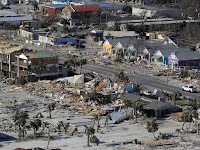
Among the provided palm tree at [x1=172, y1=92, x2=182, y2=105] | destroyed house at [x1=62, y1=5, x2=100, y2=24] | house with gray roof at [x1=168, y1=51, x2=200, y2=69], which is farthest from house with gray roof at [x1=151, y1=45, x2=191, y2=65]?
destroyed house at [x1=62, y1=5, x2=100, y2=24]

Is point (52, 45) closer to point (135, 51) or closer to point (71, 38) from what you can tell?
point (71, 38)

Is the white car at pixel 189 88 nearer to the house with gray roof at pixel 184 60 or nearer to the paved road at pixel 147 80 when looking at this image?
the paved road at pixel 147 80

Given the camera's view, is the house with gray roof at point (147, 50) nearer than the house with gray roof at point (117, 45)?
Yes

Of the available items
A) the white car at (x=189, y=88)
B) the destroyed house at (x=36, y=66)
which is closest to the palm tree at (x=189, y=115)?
the white car at (x=189, y=88)

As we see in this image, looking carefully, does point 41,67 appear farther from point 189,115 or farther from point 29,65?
point 189,115

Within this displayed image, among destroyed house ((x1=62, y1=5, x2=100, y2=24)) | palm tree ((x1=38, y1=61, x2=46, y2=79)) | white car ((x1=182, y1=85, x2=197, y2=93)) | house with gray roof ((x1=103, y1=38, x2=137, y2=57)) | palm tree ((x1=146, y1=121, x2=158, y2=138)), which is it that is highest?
destroyed house ((x1=62, y1=5, x2=100, y2=24))

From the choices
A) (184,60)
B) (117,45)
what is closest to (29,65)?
(117,45)

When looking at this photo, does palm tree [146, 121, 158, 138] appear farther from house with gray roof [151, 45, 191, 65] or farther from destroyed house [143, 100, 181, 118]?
house with gray roof [151, 45, 191, 65]

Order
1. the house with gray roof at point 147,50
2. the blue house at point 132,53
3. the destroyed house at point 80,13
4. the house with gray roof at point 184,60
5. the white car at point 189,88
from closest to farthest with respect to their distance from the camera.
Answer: the white car at point 189,88 → the house with gray roof at point 184,60 → the house with gray roof at point 147,50 → the blue house at point 132,53 → the destroyed house at point 80,13
